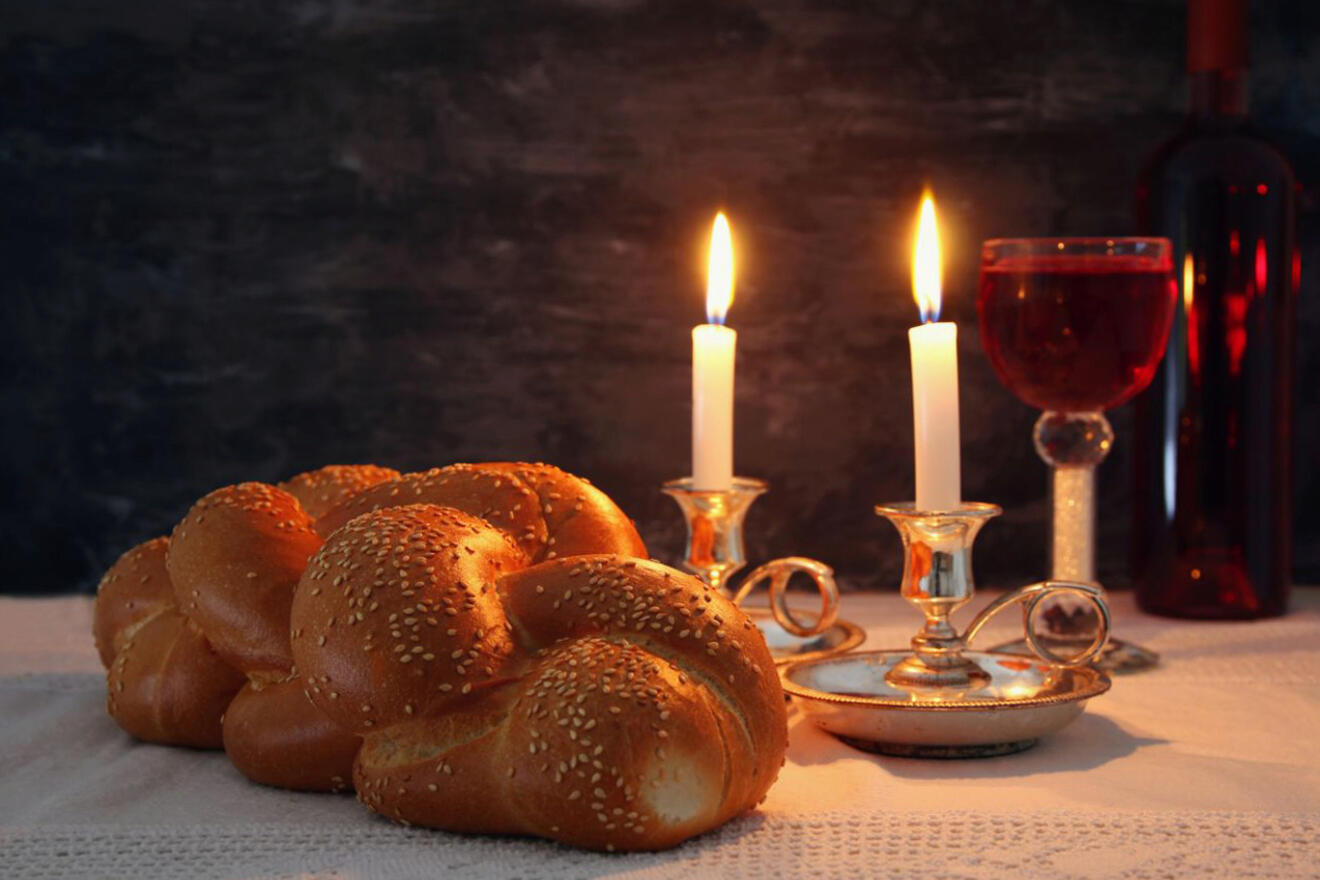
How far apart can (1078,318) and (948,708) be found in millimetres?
481

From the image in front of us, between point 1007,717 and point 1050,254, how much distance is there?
50cm

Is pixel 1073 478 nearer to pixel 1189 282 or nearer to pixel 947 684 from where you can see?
pixel 1189 282

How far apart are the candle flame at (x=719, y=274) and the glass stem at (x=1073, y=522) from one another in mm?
403

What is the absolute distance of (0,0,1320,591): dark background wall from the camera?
1.88 m

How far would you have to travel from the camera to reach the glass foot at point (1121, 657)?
1475mm

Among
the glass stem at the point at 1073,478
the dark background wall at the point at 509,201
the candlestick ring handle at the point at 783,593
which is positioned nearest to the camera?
the candlestick ring handle at the point at 783,593

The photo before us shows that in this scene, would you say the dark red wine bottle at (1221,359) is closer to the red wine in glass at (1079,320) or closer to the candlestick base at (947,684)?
the red wine in glass at (1079,320)

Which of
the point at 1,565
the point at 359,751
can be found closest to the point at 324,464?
the point at 1,565

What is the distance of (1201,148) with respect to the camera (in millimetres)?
1646

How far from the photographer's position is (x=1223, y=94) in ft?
5.44

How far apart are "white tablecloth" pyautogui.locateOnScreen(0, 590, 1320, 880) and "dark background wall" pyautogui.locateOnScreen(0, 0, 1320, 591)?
0.63 meters

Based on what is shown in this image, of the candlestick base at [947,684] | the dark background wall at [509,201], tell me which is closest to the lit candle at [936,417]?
the candlestick base at [947,684]

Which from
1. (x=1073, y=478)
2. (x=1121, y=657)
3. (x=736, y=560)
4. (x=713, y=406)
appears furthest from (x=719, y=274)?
(x=1121, y=657)

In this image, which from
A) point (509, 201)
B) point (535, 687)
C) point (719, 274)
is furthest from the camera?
point (509, 201)
